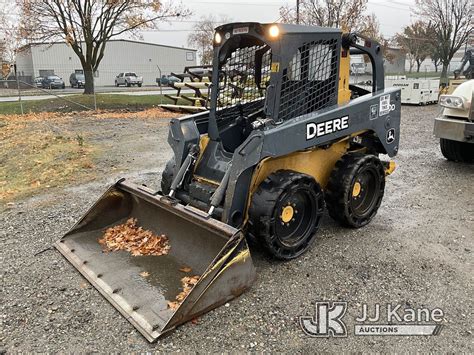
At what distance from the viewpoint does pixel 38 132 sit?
11453 millimetres

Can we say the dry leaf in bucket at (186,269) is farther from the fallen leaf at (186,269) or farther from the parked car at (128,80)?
the parked car at (128,80)

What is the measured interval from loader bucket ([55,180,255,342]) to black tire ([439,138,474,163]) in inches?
219

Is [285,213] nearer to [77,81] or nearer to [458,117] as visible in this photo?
[458,117]

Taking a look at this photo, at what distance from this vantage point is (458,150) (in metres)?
7.50

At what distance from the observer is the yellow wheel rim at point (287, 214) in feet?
12.9

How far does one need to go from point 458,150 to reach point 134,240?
5993mm

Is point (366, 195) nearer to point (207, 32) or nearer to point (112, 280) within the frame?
point (112, 280)

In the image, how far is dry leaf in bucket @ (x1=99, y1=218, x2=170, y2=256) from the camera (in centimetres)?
411

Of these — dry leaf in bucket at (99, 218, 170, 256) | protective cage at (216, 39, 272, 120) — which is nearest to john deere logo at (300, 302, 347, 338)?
dry leaf in bucket at (99, 218, 170, 256)

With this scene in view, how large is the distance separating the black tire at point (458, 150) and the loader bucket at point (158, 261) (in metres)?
5.56

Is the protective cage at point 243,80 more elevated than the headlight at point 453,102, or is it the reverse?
the protective cage at point 243,80

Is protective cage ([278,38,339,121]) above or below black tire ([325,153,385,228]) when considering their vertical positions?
above

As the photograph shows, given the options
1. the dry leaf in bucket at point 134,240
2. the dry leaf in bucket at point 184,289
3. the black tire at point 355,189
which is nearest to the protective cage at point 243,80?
the black tire at point 355,189

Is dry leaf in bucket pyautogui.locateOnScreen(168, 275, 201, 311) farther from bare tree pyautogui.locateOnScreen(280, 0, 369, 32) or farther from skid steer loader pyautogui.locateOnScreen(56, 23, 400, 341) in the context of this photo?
bare tree pyautogui.locateOnScreen(280, 0, 369, 32)
